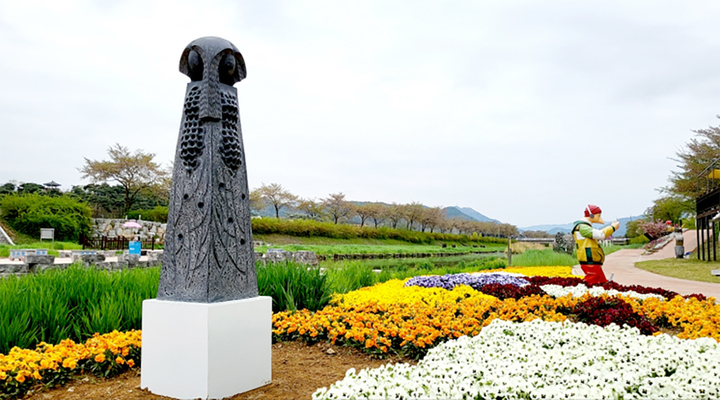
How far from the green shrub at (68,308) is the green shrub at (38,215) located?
23.5 m

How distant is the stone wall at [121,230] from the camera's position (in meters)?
28.9

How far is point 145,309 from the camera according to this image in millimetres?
3166

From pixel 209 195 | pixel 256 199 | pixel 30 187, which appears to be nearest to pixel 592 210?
pixel 209 195

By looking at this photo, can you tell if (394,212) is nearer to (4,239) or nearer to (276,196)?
(276,196)

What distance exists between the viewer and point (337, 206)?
58531mm

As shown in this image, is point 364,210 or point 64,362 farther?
point 364,210

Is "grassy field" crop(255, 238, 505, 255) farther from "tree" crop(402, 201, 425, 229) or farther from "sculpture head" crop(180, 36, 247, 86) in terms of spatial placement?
"sculpture head" crop(180, 36, 247, 86)

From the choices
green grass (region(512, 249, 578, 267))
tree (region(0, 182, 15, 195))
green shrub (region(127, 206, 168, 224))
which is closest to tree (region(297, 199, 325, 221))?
green shrub (region(127, 206, 168, 224))

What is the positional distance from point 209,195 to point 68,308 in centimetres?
256

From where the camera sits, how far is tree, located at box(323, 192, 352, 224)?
58156 millimetres

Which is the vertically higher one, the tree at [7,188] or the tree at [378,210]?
the tree at [7,188]

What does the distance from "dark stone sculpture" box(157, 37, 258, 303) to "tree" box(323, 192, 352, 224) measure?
2141 inches

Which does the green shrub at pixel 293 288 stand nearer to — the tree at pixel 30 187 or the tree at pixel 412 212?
the tree at pixel 30 187

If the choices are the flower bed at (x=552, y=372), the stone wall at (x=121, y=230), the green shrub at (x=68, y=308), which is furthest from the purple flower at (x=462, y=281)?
the stone wall at (x=121, y=230)
